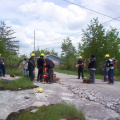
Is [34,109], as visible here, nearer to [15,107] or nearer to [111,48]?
[15,107]

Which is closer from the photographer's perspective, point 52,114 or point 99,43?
point 52,114

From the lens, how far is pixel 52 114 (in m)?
4.10

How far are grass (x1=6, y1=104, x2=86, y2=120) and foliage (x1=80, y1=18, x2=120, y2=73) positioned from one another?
19.4 metres

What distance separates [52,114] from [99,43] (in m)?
20.5

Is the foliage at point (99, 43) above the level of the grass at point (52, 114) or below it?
above

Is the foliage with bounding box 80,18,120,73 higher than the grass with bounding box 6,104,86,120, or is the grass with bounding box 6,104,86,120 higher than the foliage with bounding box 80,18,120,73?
the foliage with bounding box 80,18,120,73

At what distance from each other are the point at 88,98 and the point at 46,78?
12.9ft

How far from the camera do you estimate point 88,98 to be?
6328mm

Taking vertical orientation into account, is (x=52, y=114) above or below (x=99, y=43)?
below

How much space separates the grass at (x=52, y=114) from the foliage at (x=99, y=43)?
1942 centimetres

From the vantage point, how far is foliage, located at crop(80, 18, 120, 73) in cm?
2323

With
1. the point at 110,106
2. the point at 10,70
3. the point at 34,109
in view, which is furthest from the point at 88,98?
the point at 10,70

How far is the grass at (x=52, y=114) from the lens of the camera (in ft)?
13.2

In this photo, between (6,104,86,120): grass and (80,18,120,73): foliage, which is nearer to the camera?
(6,104,86,120): grass
